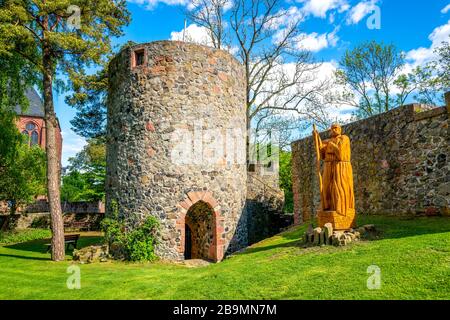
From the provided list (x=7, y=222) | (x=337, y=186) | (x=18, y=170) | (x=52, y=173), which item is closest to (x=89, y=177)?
(x=7, y=222)

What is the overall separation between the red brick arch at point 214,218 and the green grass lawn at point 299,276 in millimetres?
2458

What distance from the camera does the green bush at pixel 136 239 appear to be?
11.5 meters

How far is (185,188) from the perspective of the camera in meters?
12.1

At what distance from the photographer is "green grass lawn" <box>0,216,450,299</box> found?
5250mm

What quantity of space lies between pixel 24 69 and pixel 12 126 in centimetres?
479

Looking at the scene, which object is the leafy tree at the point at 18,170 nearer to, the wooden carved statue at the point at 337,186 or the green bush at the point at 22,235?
the green bush at the point at 22,235

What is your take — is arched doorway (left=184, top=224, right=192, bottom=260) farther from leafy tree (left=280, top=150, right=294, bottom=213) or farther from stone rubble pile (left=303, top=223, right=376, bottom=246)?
leafy tree (left=280, top=150, right=294, bottom=213)

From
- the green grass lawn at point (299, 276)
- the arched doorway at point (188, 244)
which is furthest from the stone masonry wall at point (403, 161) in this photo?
the arched doorway at point (188, 244)

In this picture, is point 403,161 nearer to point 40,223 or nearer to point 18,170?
point 18,170

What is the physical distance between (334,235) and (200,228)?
664 cm

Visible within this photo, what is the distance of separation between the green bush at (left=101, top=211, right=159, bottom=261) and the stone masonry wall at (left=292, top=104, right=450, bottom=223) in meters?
7.64

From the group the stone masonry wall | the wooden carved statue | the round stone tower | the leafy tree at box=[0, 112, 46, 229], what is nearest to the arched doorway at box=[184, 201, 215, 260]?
the round stone tower

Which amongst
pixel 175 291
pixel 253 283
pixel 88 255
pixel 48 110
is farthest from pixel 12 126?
pixel 253 283

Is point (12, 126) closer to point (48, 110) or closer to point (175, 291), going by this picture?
point (48, 110)
